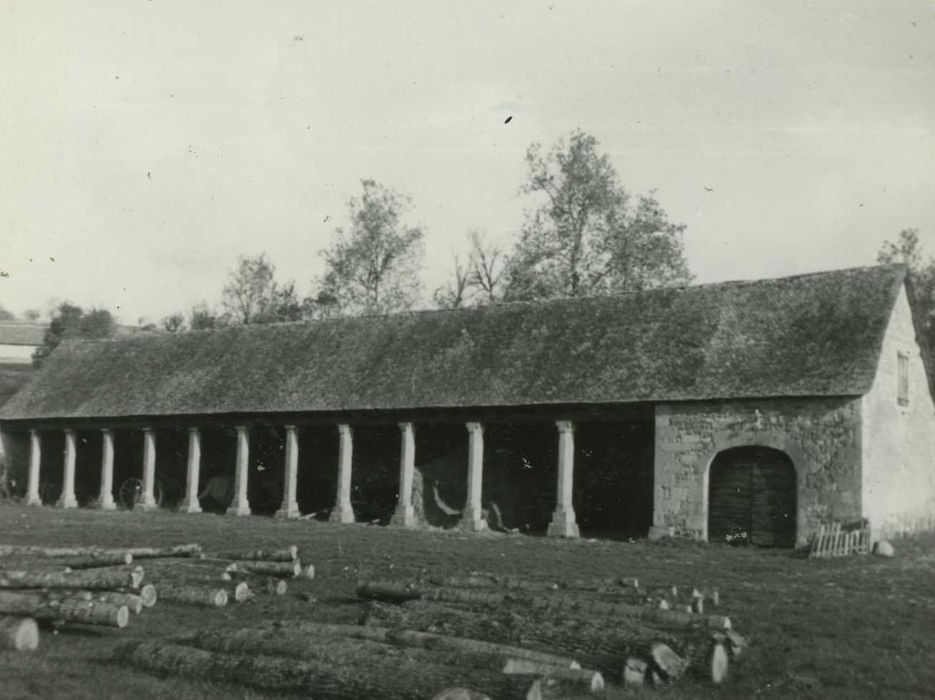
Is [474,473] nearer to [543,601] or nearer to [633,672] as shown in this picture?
[543,601]

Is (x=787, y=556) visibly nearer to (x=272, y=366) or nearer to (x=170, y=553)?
(x=170, y=553)

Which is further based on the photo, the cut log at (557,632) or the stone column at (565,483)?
the stone column at (565,483)

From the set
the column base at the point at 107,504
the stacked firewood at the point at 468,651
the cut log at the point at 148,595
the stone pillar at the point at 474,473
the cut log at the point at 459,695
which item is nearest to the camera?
the cut log at the point at 459,695

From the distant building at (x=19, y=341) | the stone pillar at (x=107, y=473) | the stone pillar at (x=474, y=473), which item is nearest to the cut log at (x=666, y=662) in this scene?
the stone pillar at (x=474, y=473)

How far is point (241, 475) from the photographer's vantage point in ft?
98.2

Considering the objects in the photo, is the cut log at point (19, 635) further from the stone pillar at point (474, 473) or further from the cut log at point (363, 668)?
the stone pillar at point (474, 473)

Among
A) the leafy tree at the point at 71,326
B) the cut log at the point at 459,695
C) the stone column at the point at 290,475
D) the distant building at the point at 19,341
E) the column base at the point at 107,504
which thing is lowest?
the column base at the point at 107,504

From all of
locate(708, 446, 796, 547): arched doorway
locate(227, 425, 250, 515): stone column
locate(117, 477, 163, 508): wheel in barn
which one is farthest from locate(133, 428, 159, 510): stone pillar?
locate(708, 446, 796, 547): arched doorway

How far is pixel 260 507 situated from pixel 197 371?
4.81 m

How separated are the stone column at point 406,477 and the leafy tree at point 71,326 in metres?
29.9

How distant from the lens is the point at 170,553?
627 inches

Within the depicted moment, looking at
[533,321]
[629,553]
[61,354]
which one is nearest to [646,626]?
[629,553]

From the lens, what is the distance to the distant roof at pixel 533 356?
22.6 meters

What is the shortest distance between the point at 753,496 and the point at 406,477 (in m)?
8.82
